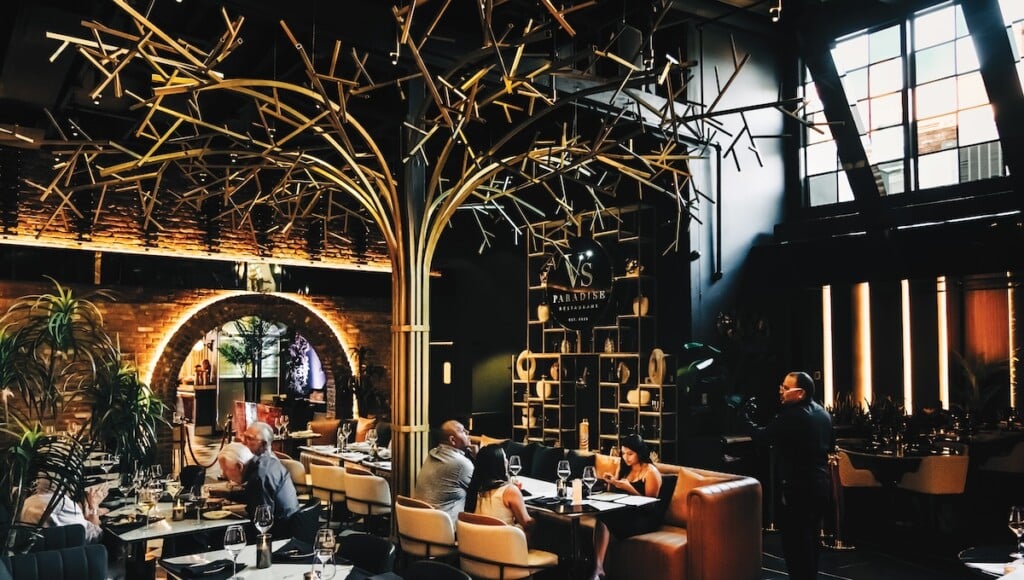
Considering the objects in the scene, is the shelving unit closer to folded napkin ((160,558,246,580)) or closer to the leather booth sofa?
the leather booth sofa

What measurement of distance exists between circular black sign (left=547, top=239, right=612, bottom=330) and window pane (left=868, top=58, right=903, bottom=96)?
3753 mm

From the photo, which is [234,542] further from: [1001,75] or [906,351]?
[906,351]

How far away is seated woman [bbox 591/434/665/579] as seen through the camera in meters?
5.97

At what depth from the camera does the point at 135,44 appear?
261 cm

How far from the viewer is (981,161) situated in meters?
8.12

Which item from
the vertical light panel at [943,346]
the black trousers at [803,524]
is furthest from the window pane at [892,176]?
the black trousers at [803,524]

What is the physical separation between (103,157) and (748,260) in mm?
7990

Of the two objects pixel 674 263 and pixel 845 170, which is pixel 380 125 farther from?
pixel 845 170

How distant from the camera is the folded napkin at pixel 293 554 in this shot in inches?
160

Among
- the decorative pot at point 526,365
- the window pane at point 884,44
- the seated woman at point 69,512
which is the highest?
the window pane at point 884,44

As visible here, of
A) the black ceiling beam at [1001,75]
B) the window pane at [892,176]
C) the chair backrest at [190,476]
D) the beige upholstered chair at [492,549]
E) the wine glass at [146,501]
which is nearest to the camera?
the beige upholstered chair at [492,549]

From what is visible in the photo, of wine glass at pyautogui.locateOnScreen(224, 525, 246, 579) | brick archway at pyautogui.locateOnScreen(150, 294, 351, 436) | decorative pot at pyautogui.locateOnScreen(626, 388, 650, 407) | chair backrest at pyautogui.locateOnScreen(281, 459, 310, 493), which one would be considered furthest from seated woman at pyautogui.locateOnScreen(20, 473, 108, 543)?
decorative pot at pyautogui.locateOnScreen(626, 388, 650, 407)

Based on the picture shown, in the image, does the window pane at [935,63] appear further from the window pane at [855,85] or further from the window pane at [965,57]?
the window pane at [855,85]

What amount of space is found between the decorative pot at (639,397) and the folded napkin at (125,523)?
5.28m
